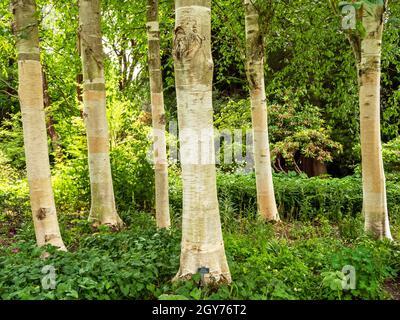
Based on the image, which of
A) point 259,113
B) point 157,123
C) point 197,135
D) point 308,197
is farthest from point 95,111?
point 308,197

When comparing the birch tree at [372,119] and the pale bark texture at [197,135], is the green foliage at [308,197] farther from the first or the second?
the pale bark texture at [197,135]

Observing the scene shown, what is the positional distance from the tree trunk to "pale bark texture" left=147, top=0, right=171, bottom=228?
3013mm

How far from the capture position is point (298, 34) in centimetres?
851

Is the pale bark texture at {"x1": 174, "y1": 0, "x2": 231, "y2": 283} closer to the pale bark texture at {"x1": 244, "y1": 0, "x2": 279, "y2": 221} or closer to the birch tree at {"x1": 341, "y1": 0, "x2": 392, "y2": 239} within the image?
the birch tree at {"x1": 341, "y1": 0, "x2": 392, "y2": 239}

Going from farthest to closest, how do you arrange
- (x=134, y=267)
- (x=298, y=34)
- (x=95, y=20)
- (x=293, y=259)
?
(x=298, y=34) < (x=95, y=20) < (x=293, y=259) < (x=134, y=267)

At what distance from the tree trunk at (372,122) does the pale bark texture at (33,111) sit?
4.24m

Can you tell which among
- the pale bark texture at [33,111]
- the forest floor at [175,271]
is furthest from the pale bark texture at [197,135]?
the pale bark texture at [33,111]

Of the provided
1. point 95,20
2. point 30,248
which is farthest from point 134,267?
point 95,20

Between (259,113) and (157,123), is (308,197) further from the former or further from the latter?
(157,123)

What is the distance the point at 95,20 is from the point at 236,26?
371cm

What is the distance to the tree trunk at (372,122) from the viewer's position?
225 inches

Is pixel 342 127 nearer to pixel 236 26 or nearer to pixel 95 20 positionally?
pixel 236 26

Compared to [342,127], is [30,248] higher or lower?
lower
